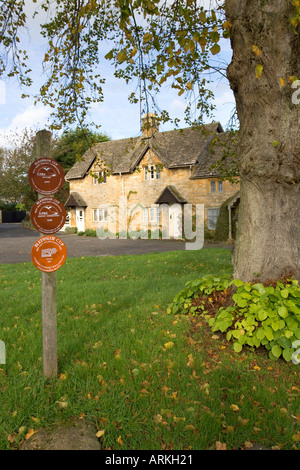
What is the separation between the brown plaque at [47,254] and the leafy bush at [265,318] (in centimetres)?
223

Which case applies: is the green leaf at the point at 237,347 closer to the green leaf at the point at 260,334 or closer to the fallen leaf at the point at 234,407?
the green leaf at the point at 260,334

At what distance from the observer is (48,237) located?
11.6 feet

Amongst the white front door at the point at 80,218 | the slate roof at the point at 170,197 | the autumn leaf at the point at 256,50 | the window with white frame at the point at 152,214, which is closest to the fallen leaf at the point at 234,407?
the autumn leaf at the point at 256,50

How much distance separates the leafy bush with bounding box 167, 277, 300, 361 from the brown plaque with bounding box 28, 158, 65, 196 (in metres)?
2.66

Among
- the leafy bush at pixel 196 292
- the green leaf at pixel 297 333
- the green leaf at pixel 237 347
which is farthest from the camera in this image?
the leafy bush at pixel 196 292

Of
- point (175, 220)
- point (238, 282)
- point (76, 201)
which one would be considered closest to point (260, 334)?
point (238, 282)

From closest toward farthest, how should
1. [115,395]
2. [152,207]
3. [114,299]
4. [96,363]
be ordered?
1. [115,395]
2. [96,363]
3. [114,299]
4. [152,207]

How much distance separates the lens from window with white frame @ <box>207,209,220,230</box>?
84.0 feet


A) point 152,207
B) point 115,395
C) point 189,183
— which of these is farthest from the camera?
point 152,207

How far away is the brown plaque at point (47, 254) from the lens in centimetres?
346
